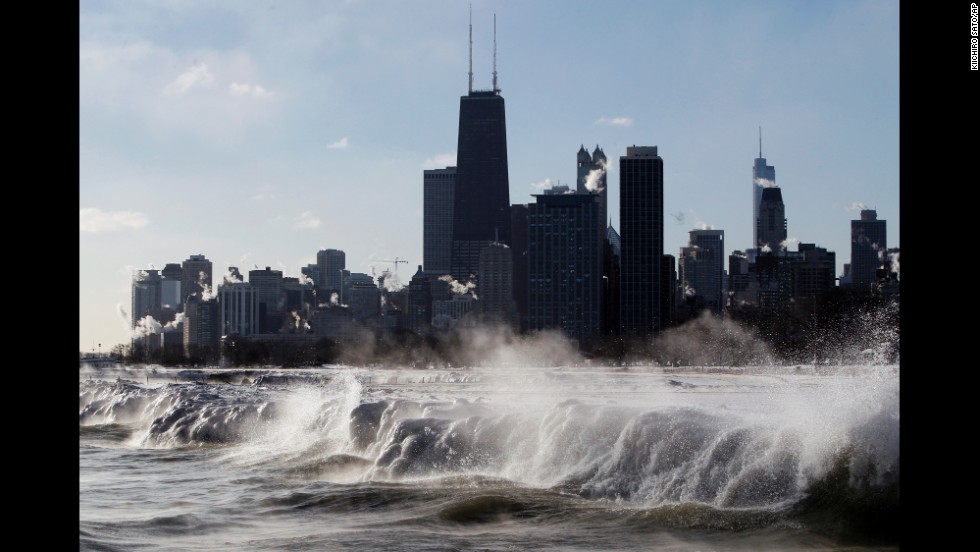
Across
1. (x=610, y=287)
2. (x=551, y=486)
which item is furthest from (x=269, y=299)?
(x=551, y=486)

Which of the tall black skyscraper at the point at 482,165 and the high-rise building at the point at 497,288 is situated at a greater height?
the tall black skyscraper at the point at 482,165

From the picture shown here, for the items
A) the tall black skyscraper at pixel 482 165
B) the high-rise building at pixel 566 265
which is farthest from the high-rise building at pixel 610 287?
the tall black skyscraper at pixel 482 165

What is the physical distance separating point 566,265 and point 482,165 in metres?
61.0

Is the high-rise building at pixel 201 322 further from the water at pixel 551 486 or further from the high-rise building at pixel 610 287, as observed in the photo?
the water at pixel 551 486

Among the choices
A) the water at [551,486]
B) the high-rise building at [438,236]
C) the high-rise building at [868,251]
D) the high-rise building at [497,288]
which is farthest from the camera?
the high-rise building at [438,236]

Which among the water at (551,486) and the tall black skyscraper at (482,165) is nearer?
the water at (551,486)

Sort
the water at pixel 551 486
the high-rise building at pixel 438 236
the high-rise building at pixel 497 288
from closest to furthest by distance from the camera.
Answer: the water at pixel 551 486
the high-rise building at pixel 497 288
the high-rise building at pixel 438 236

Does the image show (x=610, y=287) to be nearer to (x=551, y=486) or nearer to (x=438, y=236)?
(x=438, y=236)

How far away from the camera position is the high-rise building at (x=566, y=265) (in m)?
125

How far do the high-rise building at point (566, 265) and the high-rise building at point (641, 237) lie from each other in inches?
210

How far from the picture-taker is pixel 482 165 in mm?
193000

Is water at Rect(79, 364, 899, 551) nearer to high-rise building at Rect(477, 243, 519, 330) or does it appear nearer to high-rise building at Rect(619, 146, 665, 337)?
high-rise building at Rect(619, 146, 665, 337)

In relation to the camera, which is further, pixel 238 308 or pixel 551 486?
pixel 238 308
